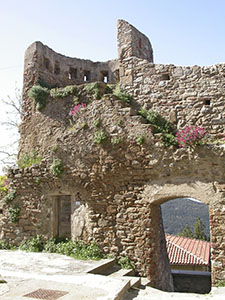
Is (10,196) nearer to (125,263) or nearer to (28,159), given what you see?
(28,159)

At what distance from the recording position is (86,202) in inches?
335

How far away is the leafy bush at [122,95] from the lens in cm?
953

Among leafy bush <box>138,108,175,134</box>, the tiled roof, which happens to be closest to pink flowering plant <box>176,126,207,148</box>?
leafy bush <box>138,108,175,134</box>

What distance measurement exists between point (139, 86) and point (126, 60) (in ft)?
3.76

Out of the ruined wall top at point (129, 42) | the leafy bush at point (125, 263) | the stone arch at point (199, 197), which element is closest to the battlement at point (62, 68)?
the ruined wall top at point (129, 42)

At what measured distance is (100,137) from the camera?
27.8 ft

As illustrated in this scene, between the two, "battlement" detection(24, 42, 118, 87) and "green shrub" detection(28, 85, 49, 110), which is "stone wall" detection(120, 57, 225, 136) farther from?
"battlement" detection(24, 42, 118, 87)

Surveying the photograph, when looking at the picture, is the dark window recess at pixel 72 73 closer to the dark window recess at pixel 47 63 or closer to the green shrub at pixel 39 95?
the dark window recess at pixel 47 63

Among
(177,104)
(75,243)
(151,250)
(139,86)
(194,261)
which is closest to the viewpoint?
(151,250)

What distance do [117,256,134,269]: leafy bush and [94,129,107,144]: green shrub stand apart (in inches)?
125

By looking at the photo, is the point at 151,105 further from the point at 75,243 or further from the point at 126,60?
the point at 75,243

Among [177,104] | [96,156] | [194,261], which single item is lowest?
[194,261]

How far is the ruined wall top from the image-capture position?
10.4 meters

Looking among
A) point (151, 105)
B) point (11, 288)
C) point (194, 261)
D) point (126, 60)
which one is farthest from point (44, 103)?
point (194, 261)
